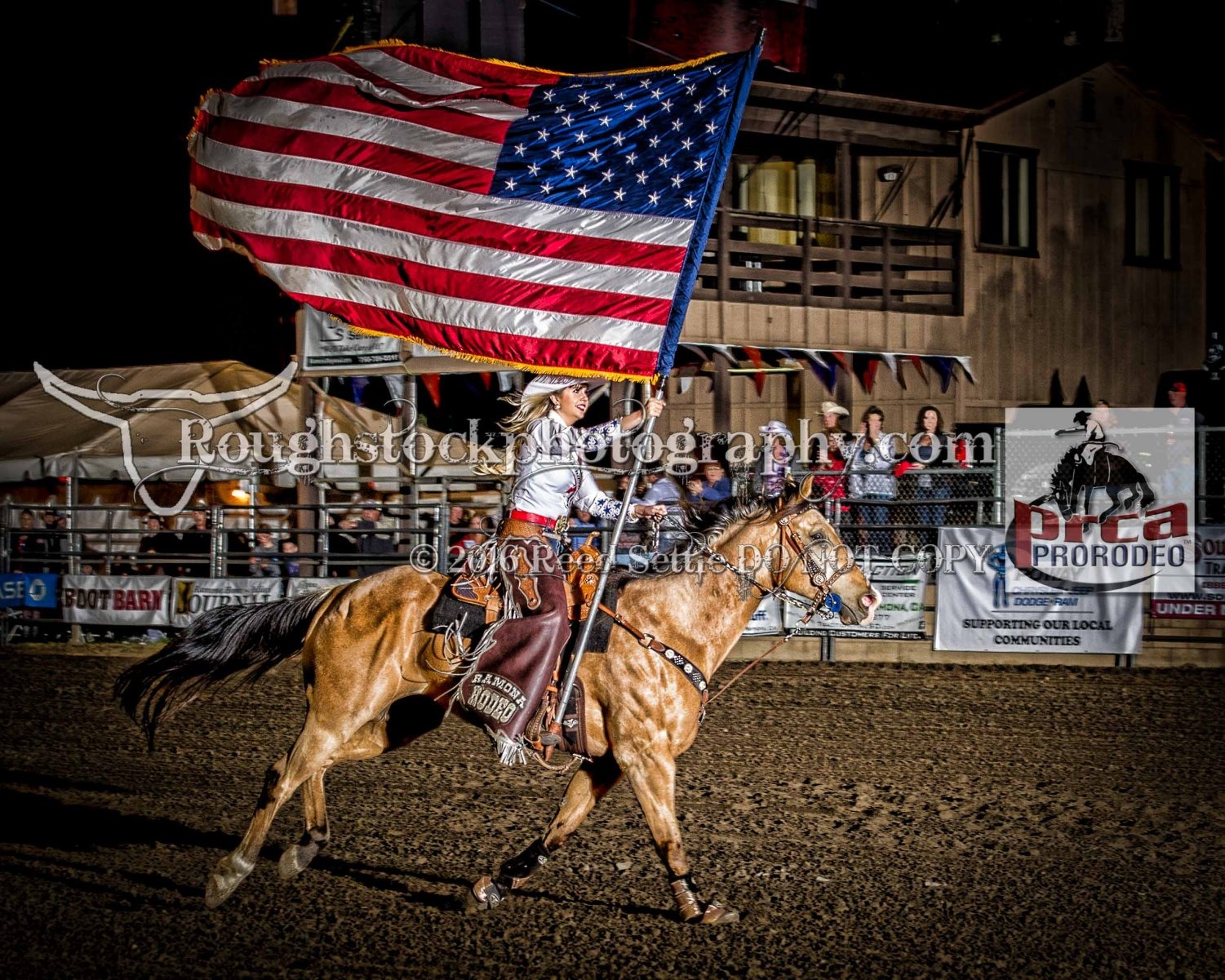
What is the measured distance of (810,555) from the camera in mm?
6477

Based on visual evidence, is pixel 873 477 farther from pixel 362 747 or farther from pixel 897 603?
pixel 362 747

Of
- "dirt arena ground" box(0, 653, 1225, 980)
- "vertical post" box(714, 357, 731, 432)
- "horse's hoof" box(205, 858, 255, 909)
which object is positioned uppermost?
"vertical post" box(714, 357, 731, 432)

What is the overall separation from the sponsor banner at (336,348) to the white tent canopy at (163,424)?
3.22 feet

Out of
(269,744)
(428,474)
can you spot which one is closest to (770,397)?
(428,474)

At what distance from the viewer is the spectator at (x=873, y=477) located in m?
14.1

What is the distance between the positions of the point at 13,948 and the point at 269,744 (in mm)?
4889

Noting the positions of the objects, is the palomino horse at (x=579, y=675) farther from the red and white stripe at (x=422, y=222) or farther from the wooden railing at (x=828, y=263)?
the wooden railing at (x=828, y=263)

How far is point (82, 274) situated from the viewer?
2939 centimetres

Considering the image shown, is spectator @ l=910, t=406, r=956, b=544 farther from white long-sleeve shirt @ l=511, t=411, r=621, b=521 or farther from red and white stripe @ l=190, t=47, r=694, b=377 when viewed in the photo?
white long-sleeve shirt @ l=511, t=411, r=621, b=521

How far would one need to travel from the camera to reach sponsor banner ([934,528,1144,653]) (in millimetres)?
13719

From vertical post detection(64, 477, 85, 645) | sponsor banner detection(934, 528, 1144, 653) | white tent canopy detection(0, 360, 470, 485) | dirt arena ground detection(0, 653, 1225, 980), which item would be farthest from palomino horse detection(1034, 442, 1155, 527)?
vertical post detection(64, 477, 85, 645)

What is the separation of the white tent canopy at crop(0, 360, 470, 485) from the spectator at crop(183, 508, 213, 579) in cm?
58

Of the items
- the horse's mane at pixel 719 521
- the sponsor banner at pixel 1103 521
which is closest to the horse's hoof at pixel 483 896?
the horse's mane at pixel 719 521

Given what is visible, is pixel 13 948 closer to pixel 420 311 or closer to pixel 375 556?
pixel 420 311
